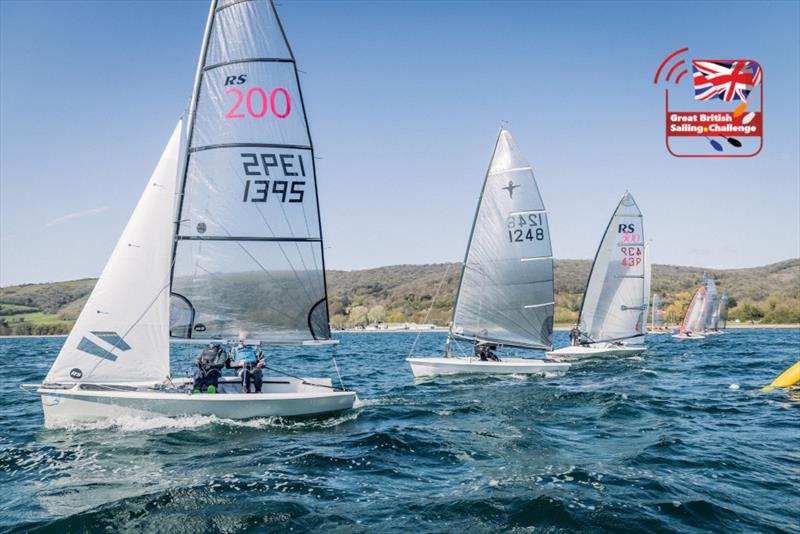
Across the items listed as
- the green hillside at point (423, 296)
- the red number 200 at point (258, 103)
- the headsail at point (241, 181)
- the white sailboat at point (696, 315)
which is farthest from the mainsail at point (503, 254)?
the green hillside at point (423, 296)

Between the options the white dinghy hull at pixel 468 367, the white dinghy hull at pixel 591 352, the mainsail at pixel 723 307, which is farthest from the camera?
the mainsail at pixel 723 307

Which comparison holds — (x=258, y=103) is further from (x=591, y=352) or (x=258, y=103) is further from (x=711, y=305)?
(x=711, y=305)

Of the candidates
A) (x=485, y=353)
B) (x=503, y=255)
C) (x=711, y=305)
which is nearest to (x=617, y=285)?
(x=503, y=255)

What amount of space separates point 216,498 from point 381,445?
410 cm

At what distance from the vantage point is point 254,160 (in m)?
14.7

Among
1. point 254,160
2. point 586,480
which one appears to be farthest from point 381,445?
point 254,160

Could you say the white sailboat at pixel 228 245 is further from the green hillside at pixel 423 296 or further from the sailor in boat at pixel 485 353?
the green hillside at pixel 423 296

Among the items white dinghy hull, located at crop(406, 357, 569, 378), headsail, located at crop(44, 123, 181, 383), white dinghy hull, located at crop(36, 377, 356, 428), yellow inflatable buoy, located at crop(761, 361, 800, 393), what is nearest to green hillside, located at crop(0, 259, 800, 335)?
white dinghy hull, located at crop(406, 357, 569, 378)

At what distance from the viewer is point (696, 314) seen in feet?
202

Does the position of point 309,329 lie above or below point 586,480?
above

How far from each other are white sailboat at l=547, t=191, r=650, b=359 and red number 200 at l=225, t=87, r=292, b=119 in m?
24.1

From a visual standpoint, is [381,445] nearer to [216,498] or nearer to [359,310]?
[216,498]

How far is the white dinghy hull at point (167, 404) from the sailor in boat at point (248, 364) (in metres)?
0.52

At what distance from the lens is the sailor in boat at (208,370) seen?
13.4 metres
